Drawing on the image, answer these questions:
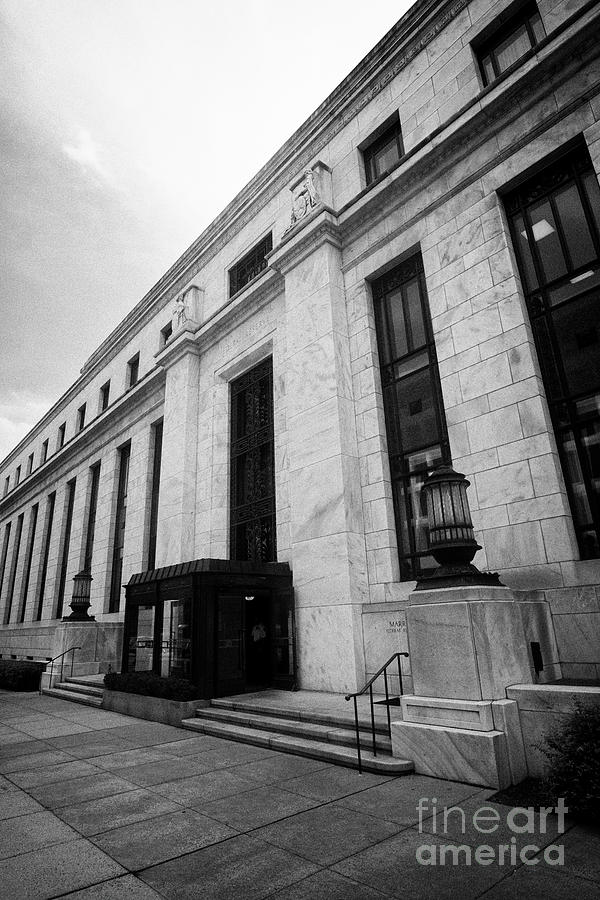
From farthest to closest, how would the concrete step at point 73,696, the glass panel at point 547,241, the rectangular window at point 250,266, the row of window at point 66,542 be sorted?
the row of window at point 66,542, the rectangular window at point 250,266, the concrete step at point 73,696, the glass panel at point 547,241

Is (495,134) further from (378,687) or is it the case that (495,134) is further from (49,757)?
(49,757)

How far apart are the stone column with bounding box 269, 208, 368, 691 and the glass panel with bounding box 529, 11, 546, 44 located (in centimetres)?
621

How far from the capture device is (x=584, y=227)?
1013cm

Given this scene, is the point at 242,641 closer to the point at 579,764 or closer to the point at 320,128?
the point at 579,764

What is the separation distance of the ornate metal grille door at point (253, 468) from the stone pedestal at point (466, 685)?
29.2 feet

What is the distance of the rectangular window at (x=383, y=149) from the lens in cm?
1491

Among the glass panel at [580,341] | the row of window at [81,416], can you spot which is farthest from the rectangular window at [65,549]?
the glass panel at [580,341]

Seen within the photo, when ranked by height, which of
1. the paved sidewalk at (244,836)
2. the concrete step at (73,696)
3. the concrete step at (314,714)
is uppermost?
the concrete step at (314,714)

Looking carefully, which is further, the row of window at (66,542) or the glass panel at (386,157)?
the row of window at (66,542)

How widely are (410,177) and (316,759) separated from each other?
13195 mm

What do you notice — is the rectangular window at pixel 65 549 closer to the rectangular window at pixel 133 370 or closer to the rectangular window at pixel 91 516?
the rectangular window at pixel 91 516

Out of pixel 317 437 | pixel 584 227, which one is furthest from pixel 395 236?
pixel 317 437

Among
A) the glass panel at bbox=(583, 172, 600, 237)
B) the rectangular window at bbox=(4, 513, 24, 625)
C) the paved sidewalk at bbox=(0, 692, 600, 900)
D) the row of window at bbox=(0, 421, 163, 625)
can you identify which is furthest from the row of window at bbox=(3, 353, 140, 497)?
the paved sidewalk at bbox=(0, 692, 600, 900)

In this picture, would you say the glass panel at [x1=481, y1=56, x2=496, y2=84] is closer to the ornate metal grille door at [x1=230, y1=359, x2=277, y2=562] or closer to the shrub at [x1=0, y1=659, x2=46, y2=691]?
the ornate metal grille door at [x1=230, y1=359, x2=277, y2=562]
